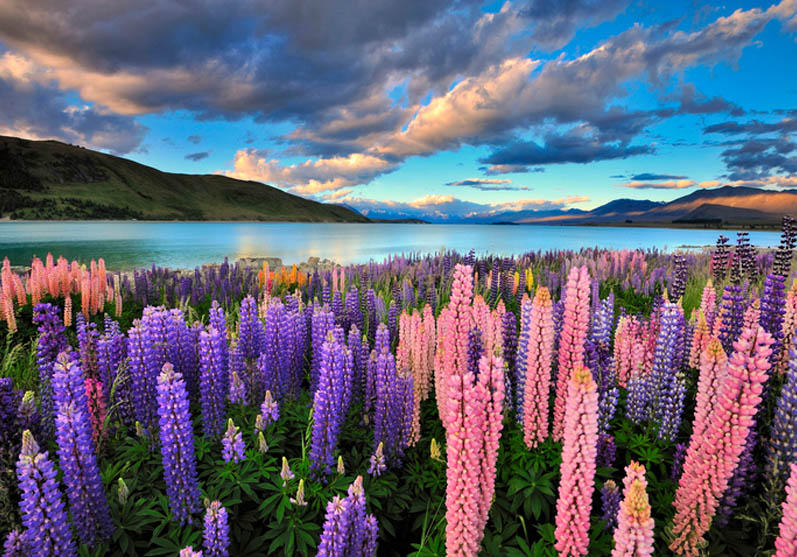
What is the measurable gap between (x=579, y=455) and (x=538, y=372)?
1058 millimetres

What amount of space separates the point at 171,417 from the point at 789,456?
160 inches

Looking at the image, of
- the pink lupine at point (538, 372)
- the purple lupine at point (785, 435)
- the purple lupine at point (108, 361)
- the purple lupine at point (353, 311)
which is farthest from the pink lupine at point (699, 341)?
the purple lupine at point (108, 361)

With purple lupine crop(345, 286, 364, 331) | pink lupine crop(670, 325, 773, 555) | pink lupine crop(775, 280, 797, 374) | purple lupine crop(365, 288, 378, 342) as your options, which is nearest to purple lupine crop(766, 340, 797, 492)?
pink lupine crop(670, 325, 773, 555)

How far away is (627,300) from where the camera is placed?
949 cm

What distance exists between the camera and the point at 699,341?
3.90m

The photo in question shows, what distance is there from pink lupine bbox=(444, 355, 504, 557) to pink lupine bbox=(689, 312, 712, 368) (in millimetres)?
2896

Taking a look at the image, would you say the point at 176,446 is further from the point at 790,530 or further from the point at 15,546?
the point at 790,530

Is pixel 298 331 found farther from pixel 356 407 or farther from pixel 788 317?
pixel 788 317

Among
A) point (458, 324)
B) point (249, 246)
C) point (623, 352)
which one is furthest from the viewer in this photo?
point (249, 246)

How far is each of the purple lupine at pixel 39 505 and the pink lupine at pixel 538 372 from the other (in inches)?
120

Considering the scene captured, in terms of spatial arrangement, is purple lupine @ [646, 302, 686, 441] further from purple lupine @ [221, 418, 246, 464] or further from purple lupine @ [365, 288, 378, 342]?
purple lupine @ [365, 288, 378, 342]

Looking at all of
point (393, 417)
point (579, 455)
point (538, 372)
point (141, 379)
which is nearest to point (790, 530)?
point (579, 455)

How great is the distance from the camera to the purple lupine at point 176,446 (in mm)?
2656

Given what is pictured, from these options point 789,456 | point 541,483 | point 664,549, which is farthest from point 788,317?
point 541,483
